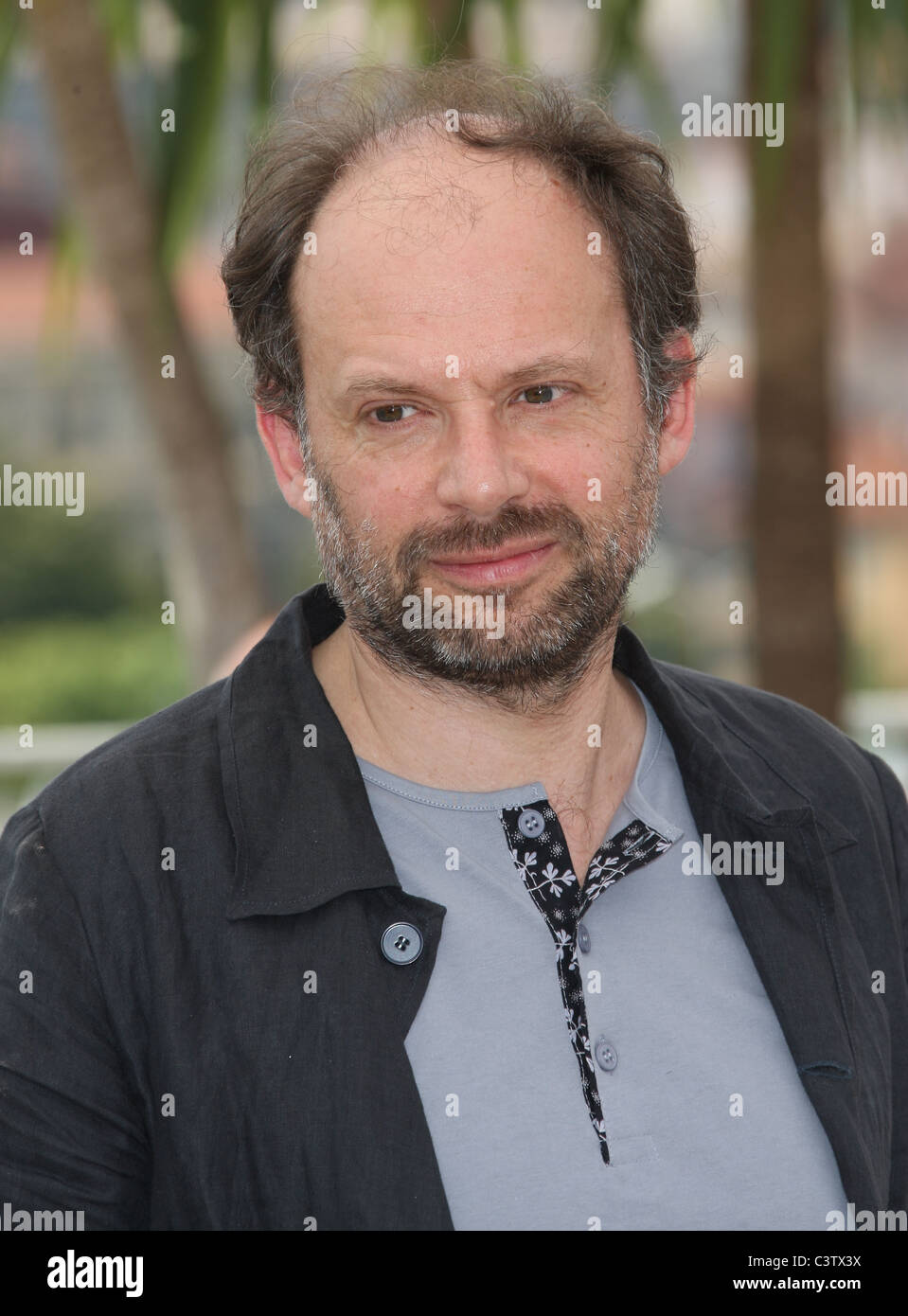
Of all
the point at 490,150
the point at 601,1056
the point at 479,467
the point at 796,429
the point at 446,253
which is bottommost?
the point at 601,1056

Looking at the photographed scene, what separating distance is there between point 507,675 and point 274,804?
0.93 ft

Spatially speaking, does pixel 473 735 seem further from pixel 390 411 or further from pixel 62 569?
pixel 62 569

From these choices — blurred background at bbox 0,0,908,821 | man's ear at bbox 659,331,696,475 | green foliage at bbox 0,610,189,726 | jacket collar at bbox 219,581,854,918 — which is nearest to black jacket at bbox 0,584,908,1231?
jacket collar at bbox 219,581,854,918

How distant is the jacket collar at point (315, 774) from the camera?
5.10 ft

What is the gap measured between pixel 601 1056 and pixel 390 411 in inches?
27.5

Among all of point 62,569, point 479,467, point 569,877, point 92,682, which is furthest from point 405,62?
point 62,569

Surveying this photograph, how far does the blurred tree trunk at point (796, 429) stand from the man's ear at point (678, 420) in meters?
1.77

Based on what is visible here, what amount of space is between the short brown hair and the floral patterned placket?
1.60 ft

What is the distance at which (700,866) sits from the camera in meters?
1.73

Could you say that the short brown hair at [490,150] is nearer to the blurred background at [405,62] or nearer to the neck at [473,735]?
the neck at [473,735]

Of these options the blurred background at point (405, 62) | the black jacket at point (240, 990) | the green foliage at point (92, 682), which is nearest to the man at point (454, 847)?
the black jacket at point (240, 990)

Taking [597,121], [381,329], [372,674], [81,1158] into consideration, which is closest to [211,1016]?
[81,1158]

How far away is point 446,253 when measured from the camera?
1598mm
